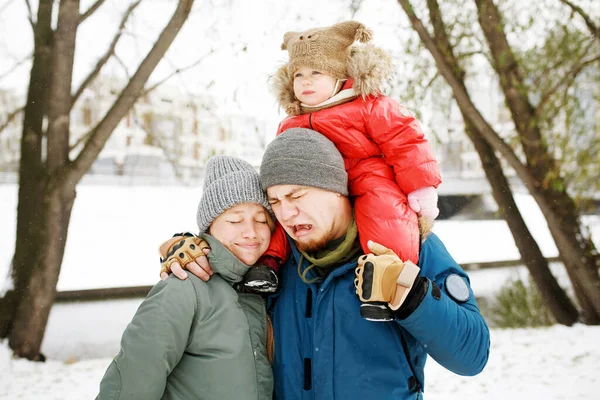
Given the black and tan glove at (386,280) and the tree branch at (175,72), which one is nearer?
the black and tan glove at (386,280)

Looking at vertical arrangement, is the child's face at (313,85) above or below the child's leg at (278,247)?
above

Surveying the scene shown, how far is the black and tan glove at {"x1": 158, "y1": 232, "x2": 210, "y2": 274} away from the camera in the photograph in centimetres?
130

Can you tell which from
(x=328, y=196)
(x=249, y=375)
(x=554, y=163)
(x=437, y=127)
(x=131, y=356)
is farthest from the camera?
(x=437, y=127)

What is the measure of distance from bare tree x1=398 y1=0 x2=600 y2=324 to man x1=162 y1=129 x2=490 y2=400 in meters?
2.81

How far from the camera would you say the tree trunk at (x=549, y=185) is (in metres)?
3.74

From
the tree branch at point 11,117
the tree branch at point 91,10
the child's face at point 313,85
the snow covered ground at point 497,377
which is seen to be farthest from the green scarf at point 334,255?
the tree branch at point 91,10

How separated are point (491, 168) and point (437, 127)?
0.62 m

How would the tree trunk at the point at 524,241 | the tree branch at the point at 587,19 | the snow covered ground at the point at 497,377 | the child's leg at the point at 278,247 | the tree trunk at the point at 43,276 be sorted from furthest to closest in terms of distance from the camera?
the tree trunk at the point at 524,241, the tree branch at the point at 587,19, the tree trunk at the point at 43,276, the snow covered ground at the point at 497,377, the child's leg at the point at 278,247

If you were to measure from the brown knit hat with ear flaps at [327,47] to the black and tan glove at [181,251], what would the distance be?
25.9 inches

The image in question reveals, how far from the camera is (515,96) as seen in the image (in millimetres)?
3812

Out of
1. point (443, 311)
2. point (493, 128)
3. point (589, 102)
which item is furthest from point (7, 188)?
point (589, 102)

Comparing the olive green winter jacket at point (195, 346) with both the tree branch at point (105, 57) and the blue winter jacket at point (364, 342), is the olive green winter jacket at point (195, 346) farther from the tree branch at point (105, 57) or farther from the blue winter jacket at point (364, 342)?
the tree branch at point (105, 57)

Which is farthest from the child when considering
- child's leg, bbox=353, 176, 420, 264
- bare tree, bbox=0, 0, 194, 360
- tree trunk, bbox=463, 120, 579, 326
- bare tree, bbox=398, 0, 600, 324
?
tree trunk, bbox=463, 120, 579, 326

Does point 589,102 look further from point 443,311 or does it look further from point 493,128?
point 443,311
